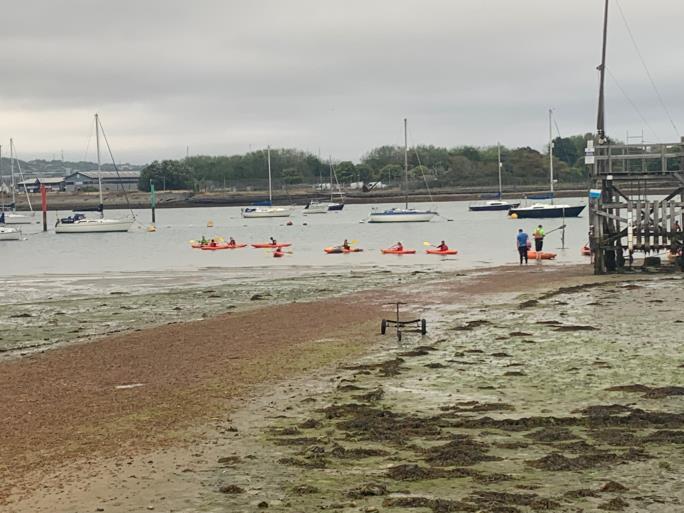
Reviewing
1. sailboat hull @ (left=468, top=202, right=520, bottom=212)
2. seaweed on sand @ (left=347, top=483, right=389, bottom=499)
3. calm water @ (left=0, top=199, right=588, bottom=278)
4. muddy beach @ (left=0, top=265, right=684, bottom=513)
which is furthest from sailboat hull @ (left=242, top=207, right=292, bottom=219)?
seaweed on sand @ (left=347, top=483, right=389, bottom=499)

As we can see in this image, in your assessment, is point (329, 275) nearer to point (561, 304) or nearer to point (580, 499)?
point (561, 304)

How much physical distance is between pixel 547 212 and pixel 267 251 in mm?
57777

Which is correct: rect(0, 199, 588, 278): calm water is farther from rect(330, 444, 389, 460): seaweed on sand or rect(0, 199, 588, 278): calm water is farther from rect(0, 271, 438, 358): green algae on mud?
rect(330, 444, 389, 460): seaweed on sand

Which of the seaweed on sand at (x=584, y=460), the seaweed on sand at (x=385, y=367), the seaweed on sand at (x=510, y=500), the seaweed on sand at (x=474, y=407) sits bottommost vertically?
the seaweed on sand at (x=385, y=367)

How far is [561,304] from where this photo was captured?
28.7 m

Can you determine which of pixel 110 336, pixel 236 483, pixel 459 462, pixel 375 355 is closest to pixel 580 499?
pixel 459 462

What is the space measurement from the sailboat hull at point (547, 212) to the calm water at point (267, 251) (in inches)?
41.3

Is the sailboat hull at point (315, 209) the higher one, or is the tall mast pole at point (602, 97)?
the tall mast pole at point (602, 97)

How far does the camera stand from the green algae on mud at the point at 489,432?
1047cm

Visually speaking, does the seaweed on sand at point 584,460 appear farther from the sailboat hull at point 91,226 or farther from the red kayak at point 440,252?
the sailboat hull at point 91,226

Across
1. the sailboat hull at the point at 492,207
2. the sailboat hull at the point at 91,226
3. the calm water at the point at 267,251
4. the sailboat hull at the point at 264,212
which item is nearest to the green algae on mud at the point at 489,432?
the calm water at the point at 267,251

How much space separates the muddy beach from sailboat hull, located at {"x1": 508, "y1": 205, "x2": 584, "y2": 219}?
310 ft

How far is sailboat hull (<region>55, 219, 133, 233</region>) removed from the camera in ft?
356

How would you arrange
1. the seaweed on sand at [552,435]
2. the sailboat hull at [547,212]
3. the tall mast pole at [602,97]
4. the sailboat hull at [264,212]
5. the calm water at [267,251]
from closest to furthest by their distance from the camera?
the seaweed on sand at [552,435], the tall mast pole at [602,97], the calm water at [267,251], the sailboat hull at [547,212], the sailboat hull at [264,212]
